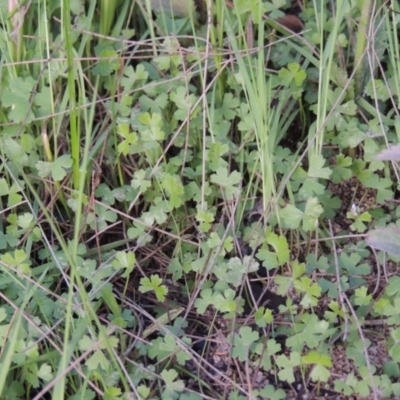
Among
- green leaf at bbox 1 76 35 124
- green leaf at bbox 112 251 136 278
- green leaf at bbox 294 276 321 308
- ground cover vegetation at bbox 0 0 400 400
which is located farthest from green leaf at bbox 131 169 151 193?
green leaf at bbox 294 276 321 308

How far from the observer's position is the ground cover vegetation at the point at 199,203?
1375mm

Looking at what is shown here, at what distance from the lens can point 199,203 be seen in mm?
1576

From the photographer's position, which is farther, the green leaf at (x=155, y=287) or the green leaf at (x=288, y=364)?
the green leaf at (x=155, y=287)

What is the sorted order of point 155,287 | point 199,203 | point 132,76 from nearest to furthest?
point 155,287
point 199,203
point 132,76

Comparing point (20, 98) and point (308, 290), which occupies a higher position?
point (20, 98)

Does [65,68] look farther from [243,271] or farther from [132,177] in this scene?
[243,271]

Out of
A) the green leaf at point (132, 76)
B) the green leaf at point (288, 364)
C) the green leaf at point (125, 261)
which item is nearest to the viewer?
the green leaf at point (288, 364)

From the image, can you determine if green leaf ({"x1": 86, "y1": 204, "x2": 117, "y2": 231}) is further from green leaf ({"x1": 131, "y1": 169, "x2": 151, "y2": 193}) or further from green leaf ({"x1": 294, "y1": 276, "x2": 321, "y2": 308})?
green leaf ({"x1": 294, "y1": 276, "x2": 321, "y2": 308})

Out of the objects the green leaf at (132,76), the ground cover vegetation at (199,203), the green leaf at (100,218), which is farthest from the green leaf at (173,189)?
the green leaf at (132,76)

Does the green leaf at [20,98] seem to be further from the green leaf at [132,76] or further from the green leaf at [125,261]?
the green leaf at [125,261]

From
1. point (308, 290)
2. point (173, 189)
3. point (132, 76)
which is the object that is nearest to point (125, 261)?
point (173, 189)

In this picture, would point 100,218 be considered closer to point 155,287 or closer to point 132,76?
point 155,287

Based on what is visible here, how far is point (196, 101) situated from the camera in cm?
164

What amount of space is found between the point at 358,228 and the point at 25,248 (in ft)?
2.68
